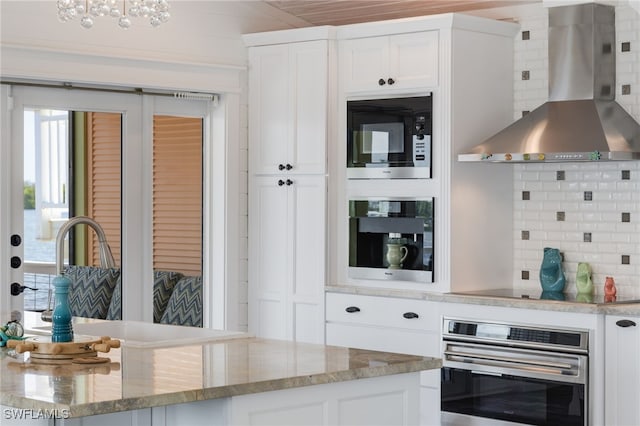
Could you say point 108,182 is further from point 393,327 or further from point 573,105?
point 573,105

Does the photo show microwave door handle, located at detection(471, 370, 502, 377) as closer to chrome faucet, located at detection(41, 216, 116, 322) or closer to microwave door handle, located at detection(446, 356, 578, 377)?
microwave door handle, located at detection(446, 356, 578, 377)

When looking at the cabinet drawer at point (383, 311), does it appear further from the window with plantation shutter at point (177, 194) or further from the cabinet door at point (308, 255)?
the window with plantation shutter at point (177, 194)

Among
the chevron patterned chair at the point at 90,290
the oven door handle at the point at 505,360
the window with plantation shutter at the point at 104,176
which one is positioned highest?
the window with plantation shutter at the point at 104,176

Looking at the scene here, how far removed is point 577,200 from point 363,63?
145 centimetres

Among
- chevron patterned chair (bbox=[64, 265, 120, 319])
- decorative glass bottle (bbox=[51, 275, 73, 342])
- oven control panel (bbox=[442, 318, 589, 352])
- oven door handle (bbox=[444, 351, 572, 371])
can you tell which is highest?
decorative glass bottle (bbox=[51, 275, 73, 342])

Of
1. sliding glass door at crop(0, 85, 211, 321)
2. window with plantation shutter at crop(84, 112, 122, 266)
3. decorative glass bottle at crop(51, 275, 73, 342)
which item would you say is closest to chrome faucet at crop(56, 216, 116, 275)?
decorative glass bottle at crop(51, 275, 73, 342)

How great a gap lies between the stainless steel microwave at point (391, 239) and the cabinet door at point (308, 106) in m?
0.40

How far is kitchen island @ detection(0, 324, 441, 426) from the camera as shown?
2.61m

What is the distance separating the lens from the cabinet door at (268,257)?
6113 millimetres

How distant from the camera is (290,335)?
20.0 ft

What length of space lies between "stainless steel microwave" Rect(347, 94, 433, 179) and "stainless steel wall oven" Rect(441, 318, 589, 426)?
0.93 meters

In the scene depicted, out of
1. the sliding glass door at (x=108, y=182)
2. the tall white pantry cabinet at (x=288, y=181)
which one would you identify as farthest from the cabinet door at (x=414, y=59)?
the sliding glass door at (x=108, y=182)

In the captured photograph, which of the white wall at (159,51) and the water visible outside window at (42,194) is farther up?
the white wall at (159,51)

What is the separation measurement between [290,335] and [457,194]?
140 centimetres
